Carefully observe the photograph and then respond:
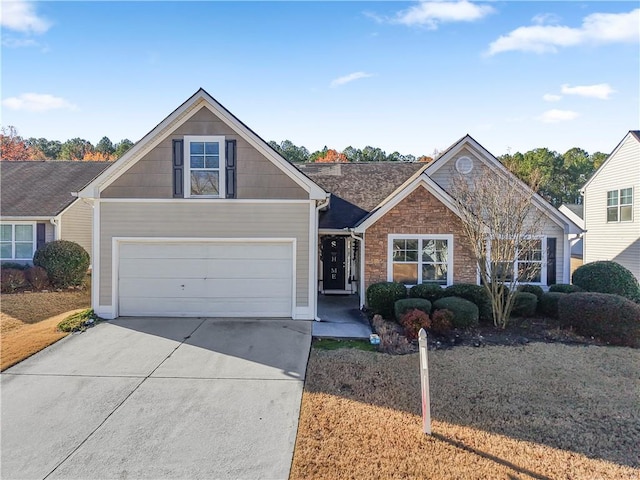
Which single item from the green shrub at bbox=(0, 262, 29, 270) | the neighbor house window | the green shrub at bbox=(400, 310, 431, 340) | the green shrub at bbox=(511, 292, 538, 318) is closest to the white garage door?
the green shrub at bbox=(400, 310, 431, 340)

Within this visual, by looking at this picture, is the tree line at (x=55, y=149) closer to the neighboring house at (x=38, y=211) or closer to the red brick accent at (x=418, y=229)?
the neighboring house at (x=38, y=211)

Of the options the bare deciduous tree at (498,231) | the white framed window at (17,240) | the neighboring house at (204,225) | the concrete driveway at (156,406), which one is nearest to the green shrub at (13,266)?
the white framed window at (17,240)

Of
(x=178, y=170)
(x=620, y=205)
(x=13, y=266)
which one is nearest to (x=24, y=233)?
(x=13, y=266)

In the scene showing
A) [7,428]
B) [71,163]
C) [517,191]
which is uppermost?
[71,163]

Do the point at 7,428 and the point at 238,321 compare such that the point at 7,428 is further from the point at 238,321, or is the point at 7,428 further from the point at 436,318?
the point at 436,318

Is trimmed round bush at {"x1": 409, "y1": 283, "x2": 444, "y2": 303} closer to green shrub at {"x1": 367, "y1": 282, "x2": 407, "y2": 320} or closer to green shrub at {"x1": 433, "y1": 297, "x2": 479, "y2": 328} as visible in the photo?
green shrub at {"x1": 367, "y1": 282, "x2": 407, "y2": 320}

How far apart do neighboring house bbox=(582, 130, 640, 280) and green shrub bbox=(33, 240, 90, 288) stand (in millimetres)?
24969

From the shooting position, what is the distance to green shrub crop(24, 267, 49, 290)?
13.9 meters

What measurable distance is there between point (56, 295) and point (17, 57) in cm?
808

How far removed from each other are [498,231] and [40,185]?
2142 centimetres

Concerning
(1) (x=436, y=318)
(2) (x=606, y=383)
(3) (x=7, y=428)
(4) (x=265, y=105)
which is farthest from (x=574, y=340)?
(4) (x=265, y=105)

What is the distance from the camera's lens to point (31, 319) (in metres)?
10.3

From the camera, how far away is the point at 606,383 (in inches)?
246

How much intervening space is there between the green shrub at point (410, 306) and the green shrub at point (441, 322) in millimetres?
460
